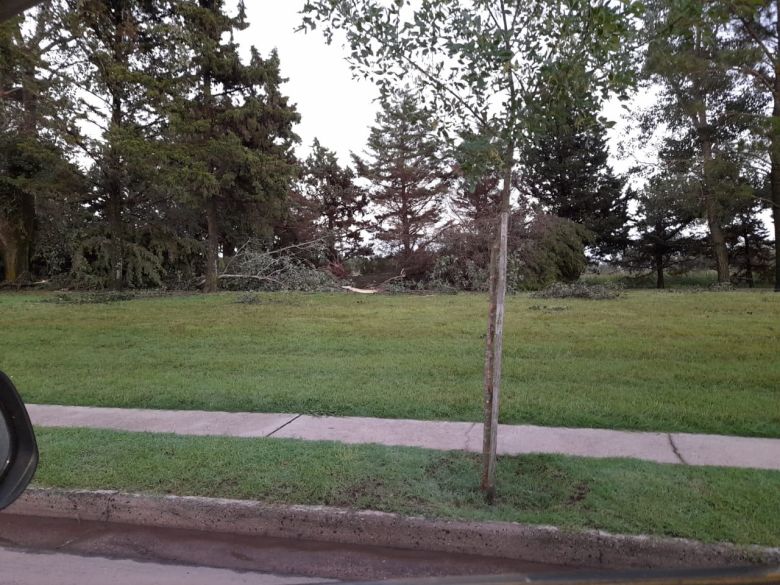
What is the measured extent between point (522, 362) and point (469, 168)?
4930mm

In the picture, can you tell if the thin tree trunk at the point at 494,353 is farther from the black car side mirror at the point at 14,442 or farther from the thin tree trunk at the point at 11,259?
the thin tree trunk at the point at 11,259

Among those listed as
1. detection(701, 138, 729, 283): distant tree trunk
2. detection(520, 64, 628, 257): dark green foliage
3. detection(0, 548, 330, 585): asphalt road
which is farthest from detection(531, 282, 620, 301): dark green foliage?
detection(520, 64, 628, 257): dark green foliage

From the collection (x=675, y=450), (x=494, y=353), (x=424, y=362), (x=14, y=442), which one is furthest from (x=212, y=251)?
(x=14, y=442)

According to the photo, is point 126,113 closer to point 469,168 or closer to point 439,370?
point 439,370

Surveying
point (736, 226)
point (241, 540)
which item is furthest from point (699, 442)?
point (736, 226)

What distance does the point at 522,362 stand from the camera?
841 cm

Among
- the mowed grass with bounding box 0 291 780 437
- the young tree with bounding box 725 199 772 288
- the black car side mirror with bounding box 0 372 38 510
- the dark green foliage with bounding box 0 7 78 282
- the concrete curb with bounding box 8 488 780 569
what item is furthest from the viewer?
the young tree with bounding box 725 199 772 288

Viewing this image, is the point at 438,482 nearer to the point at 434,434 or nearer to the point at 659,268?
the point at 434,434

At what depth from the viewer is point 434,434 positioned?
18.1ft

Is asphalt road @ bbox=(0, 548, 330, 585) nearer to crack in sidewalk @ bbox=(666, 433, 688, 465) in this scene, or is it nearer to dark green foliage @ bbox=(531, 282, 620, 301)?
crack in sidewalk @ bbox=(666, 433, 688, 465)

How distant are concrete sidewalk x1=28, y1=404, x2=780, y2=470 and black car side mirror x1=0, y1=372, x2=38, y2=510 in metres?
3.59

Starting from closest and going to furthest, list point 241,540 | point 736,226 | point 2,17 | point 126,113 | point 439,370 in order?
1. point 2,17
2. point 241,540
3. point 439,370
4. point 126,113
5. point 736,226

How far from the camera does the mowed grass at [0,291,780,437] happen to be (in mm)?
6320

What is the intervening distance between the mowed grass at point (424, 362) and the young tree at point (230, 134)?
346 inches
